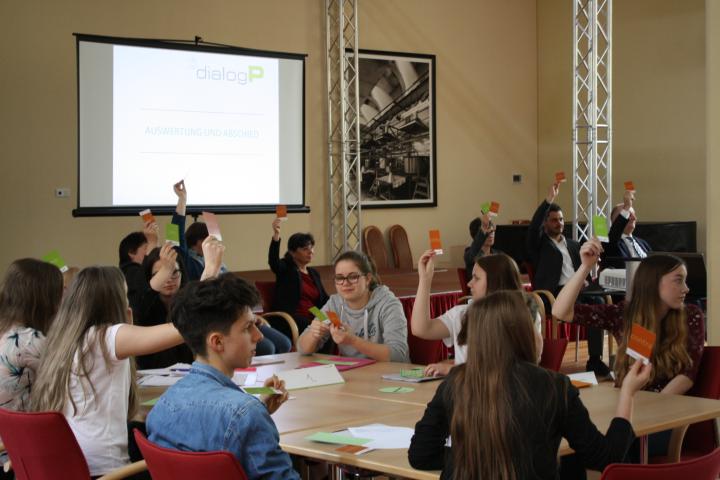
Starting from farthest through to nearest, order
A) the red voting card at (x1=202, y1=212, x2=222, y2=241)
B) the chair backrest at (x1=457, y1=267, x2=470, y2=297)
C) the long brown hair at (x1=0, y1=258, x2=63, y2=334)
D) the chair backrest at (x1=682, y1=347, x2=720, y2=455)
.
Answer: the chair backrest at (x1=457, y1=267, x2=470, y2=297), the chair backrest at (x1=682, y1=347, x2=720, y2=455), the long brown hair at (x1=0, y1=258, x2=63, y2=334), the red voting card at (x1=202, y1=212, x2=222, y2=241)

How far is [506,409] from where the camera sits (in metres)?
2.47

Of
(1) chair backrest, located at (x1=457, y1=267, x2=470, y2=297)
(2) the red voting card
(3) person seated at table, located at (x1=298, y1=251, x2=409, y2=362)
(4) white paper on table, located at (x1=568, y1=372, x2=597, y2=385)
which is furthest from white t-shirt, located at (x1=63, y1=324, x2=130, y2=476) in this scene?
(1) chair backrest, located at (x1=457, y1=267, x2=470, y2=297)

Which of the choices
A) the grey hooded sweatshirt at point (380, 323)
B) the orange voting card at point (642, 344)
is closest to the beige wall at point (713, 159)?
the grey hooded sweatshirt at point (380, 323)

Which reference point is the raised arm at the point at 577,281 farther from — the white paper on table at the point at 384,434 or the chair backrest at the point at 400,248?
the chair backrest at the point at 400,248

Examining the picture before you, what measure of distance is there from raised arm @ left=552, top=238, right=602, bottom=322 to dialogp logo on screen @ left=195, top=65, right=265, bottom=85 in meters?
6.78

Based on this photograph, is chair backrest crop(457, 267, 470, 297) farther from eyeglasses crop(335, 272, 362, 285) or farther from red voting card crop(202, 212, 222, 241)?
red voting card crop(202, 212, 222, 241)

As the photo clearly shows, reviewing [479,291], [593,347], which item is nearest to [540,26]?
[593,347]

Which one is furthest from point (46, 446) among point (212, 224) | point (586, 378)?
point (586, 378)

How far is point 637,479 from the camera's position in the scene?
86.5 inches

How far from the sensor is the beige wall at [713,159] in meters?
4.77

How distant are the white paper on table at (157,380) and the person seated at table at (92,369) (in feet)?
2.63

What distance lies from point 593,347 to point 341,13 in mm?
5649

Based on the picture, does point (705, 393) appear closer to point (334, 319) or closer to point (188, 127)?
point (334, 319)

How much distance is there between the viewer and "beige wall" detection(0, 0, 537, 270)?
993cm
